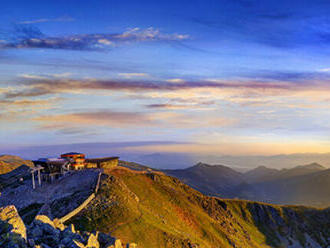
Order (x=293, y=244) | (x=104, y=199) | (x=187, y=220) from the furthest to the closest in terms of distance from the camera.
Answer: (x=293, y=244), (x=187, y=220), (x=104, y=199)

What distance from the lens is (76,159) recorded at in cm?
11400

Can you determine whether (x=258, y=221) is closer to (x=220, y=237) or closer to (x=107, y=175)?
(x=220, y=237)

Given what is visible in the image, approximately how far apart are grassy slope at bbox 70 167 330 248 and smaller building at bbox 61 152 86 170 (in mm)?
16827

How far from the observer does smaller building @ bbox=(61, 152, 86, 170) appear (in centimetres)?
10936

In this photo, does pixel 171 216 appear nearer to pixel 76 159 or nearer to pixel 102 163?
pixel 102 163

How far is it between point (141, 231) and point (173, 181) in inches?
2205

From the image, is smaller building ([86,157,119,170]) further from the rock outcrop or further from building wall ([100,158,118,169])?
the rock outcrop

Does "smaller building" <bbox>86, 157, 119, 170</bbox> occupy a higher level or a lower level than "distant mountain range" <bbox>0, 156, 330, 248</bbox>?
higher

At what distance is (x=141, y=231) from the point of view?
6688cm

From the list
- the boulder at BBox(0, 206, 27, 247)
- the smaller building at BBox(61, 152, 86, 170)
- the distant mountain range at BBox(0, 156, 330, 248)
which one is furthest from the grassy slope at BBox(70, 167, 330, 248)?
the boulder at BBox(0, 206, 27, 247)

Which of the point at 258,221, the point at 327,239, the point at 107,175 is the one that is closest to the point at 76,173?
the point at 107,175

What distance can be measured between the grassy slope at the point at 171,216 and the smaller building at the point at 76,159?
16.8m

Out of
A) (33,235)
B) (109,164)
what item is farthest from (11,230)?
(109,164)

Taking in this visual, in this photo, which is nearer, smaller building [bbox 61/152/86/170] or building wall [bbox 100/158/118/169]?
smaller building [bbox 61/152/86/170]
